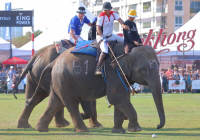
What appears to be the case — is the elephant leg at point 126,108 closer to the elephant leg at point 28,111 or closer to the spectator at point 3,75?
the elephant leg at point 28,111

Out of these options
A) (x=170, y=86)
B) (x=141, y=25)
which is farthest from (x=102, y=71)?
(x=141, y=25)

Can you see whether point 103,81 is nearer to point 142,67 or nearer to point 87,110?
point 142,67

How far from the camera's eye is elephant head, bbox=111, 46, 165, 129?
1080 cm

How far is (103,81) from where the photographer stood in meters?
11.6

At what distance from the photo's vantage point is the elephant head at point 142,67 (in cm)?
1080

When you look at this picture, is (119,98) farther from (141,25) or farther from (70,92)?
(141,25)

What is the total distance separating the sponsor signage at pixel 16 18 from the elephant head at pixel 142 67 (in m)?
29.7

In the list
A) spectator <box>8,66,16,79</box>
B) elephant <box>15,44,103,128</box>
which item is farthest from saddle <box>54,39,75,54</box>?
spectator <box>8,66,16,79</box>

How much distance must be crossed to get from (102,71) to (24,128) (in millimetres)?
3303

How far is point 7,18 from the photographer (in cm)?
4075

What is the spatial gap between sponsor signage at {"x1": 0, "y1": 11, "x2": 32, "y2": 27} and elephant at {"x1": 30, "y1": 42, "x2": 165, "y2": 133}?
93.2 feet

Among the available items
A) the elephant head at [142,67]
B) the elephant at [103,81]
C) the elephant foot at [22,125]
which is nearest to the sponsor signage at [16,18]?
the elephant foot at [22,125]

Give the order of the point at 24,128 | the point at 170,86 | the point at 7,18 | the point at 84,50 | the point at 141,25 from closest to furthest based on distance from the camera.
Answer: the point at 84,50, the point at 24,128, the point at 170,86, the point at 7,18, the point at 141,25

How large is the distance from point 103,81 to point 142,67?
3.66 ft
